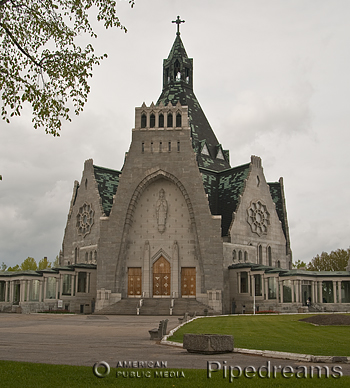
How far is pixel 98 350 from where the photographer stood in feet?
48.4

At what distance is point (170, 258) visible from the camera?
57.4 m

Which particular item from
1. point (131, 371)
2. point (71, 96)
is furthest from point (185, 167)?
point (131, 371)

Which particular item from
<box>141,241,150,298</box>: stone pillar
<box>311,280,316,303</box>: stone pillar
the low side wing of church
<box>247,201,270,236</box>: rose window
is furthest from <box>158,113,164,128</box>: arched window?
<box>311,280,316,303</box>: stone pillar

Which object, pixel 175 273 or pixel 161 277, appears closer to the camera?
pixel 175 273

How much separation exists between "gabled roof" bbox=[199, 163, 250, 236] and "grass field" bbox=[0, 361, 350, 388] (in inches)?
2073

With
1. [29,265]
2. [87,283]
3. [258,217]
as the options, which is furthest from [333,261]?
[29,265]

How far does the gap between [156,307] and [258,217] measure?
2204 cm

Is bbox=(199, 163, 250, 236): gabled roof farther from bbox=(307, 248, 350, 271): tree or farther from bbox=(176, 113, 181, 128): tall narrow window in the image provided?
bbox=(307, 248, 350, 271): tree

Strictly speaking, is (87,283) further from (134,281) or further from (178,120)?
(178,120)

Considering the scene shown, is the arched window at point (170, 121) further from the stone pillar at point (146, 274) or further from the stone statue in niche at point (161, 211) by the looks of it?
the stone pillar at point (146, 274)

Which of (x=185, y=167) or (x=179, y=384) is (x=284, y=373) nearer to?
(x=179, y=384)

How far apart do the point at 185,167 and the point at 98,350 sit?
43.8 meters

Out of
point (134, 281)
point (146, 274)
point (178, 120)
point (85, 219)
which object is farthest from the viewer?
point (85, 219)

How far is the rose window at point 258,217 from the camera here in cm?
6469
